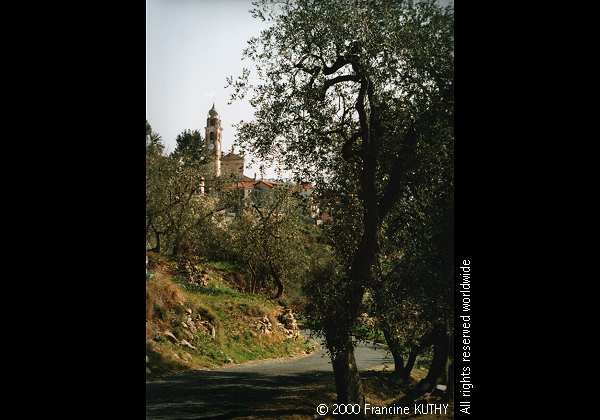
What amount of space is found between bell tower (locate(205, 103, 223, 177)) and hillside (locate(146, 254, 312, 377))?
4.38 ft

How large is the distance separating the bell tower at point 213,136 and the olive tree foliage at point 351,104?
39cm

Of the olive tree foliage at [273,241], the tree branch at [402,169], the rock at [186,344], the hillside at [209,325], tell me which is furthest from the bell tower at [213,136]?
the rock at [186,344]

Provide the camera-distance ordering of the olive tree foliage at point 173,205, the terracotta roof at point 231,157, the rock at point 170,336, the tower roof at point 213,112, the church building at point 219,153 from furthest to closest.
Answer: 1. the olive tree foliage at point 173,205
2. the terracotta roof at point 231,157
3. the church building at point 219,153
4. the tower roof at point 213,112
5. the rock at point 170,336

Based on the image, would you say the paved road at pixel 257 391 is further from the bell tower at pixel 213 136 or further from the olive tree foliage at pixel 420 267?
the bell tower at pixel 213 136

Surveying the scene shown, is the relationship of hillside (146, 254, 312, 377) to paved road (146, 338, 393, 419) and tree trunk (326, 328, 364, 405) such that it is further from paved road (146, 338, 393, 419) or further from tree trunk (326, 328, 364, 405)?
tree trunk (326, 328, 364, 405)

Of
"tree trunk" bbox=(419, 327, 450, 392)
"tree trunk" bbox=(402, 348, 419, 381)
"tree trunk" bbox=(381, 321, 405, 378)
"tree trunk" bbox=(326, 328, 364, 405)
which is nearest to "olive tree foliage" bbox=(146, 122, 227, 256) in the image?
"tree trunk" bbox=(326, 328, 364, 405)

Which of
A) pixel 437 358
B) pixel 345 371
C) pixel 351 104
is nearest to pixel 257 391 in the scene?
pixel 345 371
